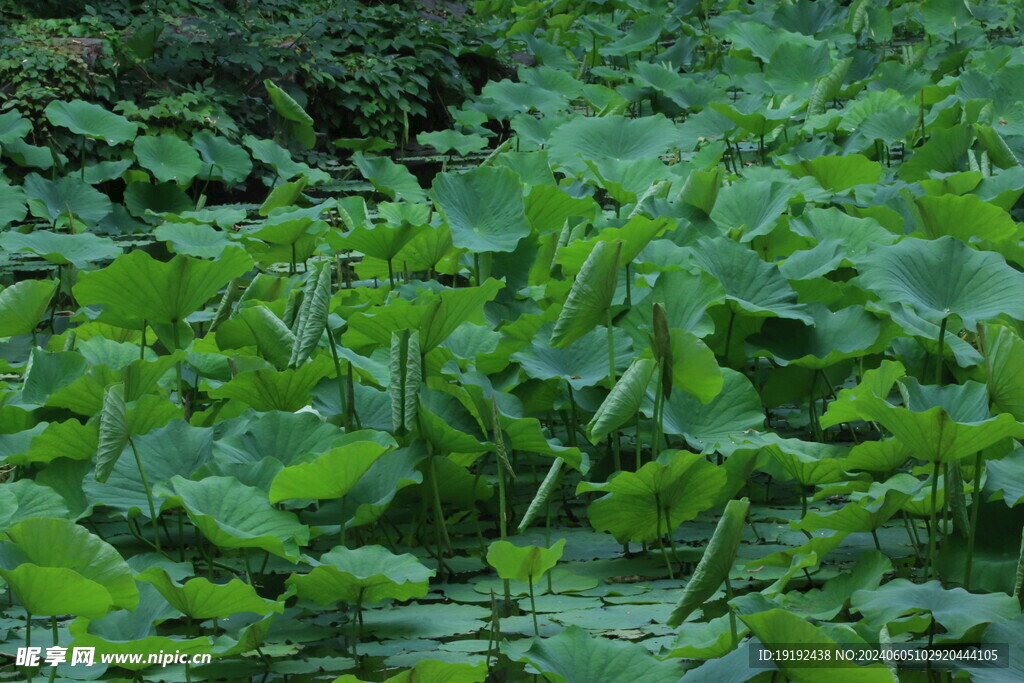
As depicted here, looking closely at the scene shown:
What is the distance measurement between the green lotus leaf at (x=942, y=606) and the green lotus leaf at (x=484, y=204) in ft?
4.52

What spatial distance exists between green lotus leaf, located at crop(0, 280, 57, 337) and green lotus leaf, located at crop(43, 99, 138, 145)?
2358 millimetres

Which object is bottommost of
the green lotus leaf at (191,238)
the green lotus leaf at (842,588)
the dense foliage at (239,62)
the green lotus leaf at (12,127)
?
the green lotus leaf at (842,588)

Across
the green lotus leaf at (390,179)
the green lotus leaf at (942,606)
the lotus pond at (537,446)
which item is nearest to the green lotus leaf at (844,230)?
the lotus pond at (537,446)

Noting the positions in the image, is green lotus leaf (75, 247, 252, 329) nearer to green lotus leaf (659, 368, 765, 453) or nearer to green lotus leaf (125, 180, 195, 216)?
green lotus leaf (659, 368, 765, 453)

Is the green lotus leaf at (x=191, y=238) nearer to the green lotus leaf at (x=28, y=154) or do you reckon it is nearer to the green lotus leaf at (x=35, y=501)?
the green lotus leaf at (x=35, y=501)

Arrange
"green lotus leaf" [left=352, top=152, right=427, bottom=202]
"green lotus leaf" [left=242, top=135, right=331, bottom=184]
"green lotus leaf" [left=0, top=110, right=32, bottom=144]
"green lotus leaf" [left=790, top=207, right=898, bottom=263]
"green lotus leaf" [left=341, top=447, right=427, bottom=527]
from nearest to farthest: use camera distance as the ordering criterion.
Answer: "green lotus leaf" [left=341, top=447, right=427, bottom=527]
"green lotus leaf" [left=790, top=207, right=898, bottom=263]
"green lotus leaf" [left=352, top=152, right=427, bottom=202]
"green lotus leaf" [left=0, top=110, right=32, bottom=144]
"green lotus leaf" [left=242, top=135, right=331, bottom=184]

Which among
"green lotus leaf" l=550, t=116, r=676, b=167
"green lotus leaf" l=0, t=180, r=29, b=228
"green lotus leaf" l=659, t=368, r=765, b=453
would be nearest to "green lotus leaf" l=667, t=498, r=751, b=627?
"green lotus leaf" l=659, t=368, r=765, b=453

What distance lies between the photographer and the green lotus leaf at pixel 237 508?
161cm

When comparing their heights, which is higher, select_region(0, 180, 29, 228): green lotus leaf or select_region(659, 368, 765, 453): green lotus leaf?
select_region(0, 180, 29, 228): green lotus leaf

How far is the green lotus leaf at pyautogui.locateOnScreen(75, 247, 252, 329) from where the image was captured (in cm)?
199

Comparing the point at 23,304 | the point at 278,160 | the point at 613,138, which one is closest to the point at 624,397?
the point at 23,304

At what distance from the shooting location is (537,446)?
189cm

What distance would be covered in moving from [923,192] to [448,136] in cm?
266

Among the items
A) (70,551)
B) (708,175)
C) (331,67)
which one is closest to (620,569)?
(70,551)
